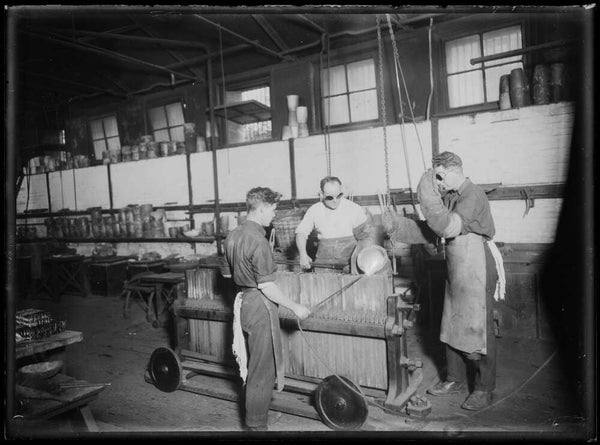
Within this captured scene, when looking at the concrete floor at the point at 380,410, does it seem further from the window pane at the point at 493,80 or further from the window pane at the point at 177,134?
the window pane at the point at 177,134

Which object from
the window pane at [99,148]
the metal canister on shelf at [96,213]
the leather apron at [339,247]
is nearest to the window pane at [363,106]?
the leather apron at [339,247]

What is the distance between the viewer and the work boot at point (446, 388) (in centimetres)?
430

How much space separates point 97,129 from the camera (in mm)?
12328

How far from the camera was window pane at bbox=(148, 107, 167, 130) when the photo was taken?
11.1m

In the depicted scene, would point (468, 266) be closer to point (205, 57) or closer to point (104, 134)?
point (205, 57)

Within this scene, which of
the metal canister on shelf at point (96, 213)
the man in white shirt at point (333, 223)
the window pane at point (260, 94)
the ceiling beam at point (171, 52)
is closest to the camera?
the man in white shirt at point (333, 223)

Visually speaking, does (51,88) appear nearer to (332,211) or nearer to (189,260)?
(189,260)

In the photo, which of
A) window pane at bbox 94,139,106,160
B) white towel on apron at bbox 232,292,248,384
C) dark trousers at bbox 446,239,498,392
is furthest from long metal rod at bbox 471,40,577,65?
window pane at bbox 94,139,106,160

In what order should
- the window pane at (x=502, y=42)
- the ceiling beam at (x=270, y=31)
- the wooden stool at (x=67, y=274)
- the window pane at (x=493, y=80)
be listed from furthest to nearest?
the wooden stool at (x=67, y=274), the ceiling beam at (x=270, y=31), the window pane at (x=493, y=80), the window pane at (x=502, y=42)

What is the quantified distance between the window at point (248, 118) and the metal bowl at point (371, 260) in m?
6.02

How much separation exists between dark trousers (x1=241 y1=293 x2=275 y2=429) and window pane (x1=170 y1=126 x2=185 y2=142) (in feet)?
27.0

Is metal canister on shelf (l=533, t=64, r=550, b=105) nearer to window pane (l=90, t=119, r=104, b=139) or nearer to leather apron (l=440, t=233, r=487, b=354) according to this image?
leather apron (l=440, t=233, r=487, b=354)

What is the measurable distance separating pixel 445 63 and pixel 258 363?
6329 mm

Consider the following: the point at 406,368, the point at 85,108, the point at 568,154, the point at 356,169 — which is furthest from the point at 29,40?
the point at 568,154
